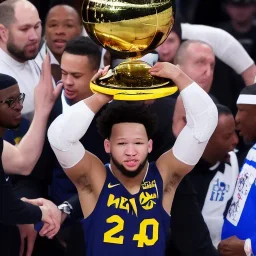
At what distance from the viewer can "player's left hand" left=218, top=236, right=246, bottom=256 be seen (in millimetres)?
4633

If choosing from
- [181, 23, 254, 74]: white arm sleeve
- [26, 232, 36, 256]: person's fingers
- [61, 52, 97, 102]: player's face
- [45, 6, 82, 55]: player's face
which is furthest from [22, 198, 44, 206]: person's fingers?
[181, 23, 254, 74]: white arm sleeve

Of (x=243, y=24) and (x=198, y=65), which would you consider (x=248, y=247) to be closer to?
(x=198, y=65)

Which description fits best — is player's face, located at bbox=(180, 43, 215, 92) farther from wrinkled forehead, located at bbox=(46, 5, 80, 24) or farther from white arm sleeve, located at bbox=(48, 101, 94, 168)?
white arm sleeve, located at bbox=(48, 101, 94, 168)

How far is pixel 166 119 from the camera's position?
5.18m

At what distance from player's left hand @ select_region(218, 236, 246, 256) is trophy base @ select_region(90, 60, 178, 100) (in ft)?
3.27

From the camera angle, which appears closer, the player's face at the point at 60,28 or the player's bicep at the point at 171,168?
the player's bicep at the point at 171,168

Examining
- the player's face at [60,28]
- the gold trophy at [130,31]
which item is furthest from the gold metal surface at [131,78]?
the player's face at [60,28]

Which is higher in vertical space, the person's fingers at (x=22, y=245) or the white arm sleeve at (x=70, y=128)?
the white arm sleeve at (x=70, y=128)

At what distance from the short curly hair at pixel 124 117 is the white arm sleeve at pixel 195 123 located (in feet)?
0.54

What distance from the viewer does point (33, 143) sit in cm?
479

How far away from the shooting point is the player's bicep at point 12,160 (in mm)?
4723

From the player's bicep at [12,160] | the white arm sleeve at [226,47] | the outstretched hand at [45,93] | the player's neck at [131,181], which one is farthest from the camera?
the white arm sleeve at [226,47]

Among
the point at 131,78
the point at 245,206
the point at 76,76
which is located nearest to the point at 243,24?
the point at 76,76

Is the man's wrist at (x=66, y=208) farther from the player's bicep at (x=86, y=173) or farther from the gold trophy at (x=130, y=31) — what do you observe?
the gold trophy at (x=130, y=31)
